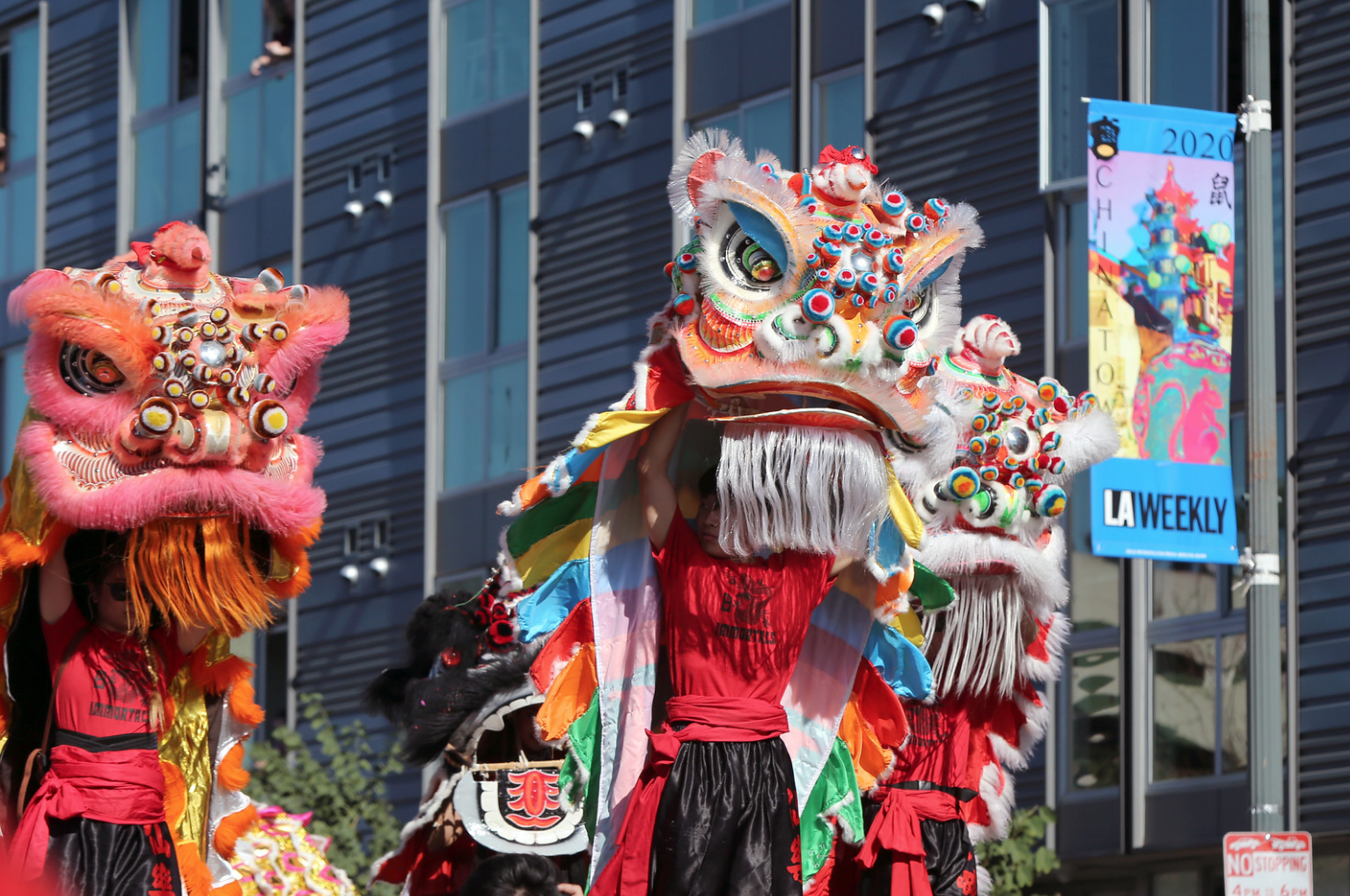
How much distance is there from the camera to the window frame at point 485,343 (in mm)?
19031

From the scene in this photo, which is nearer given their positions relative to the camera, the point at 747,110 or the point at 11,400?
the point at 747,110

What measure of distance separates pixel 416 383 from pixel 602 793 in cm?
1337

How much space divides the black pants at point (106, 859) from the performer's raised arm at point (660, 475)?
5.71 ft

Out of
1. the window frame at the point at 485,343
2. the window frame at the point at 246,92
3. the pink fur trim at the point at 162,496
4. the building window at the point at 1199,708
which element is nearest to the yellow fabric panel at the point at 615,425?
the pink fur trim at the point at 162,496

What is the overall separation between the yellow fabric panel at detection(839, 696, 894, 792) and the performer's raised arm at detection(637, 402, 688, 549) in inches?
33.0

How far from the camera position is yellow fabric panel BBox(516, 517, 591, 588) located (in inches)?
272

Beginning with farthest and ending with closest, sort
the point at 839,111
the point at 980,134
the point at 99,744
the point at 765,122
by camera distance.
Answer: the point at 765,122 < the point at 839,111 < the point at 980,134 < the point at 99,744

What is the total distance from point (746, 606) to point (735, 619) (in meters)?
0.05

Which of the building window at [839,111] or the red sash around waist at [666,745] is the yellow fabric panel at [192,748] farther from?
the building window at [839,111]

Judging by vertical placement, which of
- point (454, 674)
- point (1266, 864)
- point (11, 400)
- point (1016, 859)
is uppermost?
point (11, 400)

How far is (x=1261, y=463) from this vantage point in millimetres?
8898

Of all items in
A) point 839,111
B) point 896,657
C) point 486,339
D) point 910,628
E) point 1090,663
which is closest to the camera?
point 896,657

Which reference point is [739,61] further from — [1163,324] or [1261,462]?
[1261,462]

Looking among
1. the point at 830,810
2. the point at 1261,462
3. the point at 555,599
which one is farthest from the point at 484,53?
the point at 830,810
